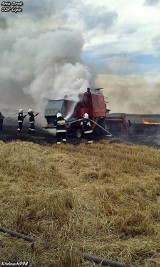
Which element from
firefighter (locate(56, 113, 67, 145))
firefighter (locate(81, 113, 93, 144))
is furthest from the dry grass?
firefighter (locate(81, 113, 93, 144))

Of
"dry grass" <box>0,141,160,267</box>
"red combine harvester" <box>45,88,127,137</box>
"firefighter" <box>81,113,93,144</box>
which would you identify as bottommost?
"dry grass" <box>0,141,160,267</box>

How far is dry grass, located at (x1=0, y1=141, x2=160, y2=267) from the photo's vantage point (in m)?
4.84

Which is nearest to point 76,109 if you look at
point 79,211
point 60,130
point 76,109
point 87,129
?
point 76,109

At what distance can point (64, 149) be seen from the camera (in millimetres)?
14078

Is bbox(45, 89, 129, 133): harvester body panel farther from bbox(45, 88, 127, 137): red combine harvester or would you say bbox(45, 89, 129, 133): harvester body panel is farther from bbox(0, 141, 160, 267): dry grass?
bbox(0, 141, 160, 267): dry grass

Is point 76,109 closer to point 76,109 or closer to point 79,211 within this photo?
point 76,109

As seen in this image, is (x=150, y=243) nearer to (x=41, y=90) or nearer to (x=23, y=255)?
(x=23, y=255)

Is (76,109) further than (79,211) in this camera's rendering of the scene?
Yes

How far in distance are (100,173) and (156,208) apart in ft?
9.57

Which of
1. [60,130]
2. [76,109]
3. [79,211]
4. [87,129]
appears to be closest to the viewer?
[79,211]

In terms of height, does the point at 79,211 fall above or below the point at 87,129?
below

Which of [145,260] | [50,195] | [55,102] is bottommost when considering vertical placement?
[145,260]

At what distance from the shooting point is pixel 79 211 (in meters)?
6.25

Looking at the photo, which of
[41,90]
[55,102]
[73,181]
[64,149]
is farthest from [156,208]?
[41,90]
